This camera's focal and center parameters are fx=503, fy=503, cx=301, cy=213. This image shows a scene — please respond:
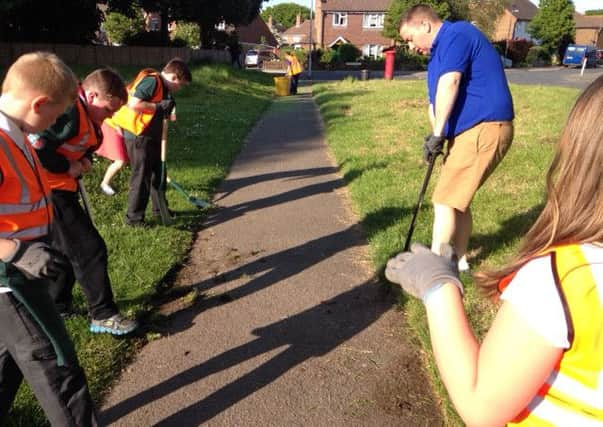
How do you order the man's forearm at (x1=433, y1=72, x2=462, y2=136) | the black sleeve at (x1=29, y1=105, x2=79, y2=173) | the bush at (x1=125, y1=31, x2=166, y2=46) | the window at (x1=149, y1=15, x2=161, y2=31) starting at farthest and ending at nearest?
the window at (x1=149, y1=15, x2=161, y2=31)
the bush at (x1=125, y1=31, x2=166, y2=46)
the man's forearm at (x1=433, y1=72, x2=462, y2=136)
the black sleeve at (x1=29, y1=105, x2=79, y2=173)

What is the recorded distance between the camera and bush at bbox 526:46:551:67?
53812 mm

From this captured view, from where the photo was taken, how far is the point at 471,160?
13.0 ft

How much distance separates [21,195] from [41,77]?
20.5 inches

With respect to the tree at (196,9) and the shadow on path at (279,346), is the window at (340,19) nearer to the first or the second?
the tree at (196,9)

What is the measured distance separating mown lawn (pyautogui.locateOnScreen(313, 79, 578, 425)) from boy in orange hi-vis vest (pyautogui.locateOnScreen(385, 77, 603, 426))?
165cm

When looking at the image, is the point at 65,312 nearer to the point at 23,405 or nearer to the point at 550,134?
the point at 23,405

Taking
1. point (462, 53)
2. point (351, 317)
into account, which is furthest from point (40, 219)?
point (462, 53)

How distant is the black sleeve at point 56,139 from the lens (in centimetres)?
310

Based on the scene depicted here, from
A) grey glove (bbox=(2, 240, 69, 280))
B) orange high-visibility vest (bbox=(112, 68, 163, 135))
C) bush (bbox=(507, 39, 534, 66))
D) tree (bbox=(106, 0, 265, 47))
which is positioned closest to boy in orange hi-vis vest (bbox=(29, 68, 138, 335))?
grey glove (bbox=(2, 240, 69, 280))

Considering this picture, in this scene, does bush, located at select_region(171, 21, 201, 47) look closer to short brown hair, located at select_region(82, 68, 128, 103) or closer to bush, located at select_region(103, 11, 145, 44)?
bush, located at select_region(103, 11, 145, 44)

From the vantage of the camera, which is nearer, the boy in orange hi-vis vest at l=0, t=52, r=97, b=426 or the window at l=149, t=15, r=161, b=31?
the boy in orange hi-vis vest at l=0, t=52, r=97, b=426

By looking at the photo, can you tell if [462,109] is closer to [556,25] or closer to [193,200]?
[193,200]

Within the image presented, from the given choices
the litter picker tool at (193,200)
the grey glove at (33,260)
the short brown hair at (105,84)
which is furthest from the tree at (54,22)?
the grey glove at (33,260)

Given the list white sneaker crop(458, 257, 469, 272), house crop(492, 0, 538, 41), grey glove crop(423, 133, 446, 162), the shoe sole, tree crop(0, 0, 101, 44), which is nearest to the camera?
the shoe sole
